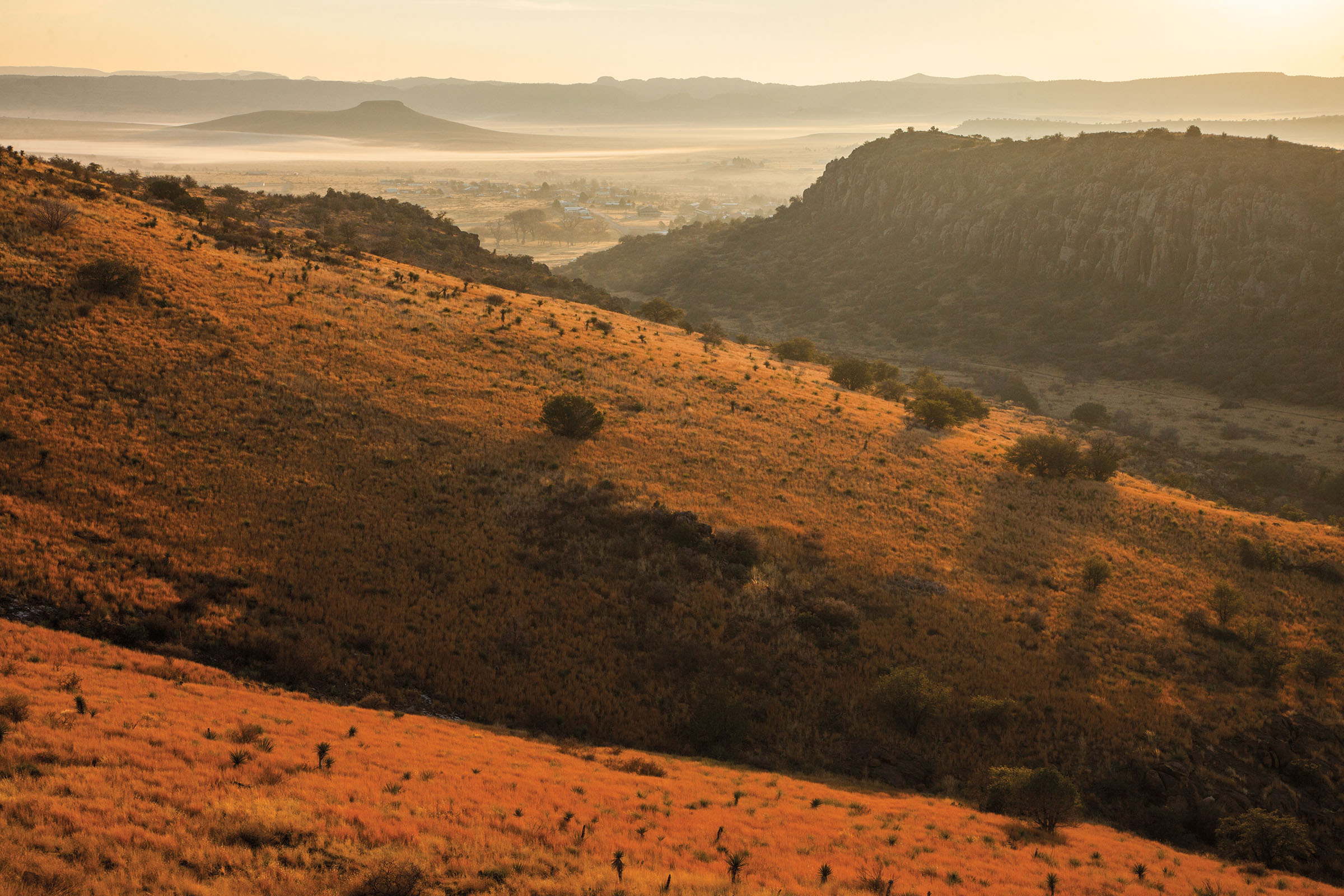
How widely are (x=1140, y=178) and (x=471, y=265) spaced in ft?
336

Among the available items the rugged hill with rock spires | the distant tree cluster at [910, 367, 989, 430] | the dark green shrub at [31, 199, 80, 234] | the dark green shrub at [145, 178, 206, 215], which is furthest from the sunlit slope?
the rugged hill with rock spires

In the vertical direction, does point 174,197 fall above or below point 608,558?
above

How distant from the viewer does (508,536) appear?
2970cm

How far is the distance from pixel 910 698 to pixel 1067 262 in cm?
11571

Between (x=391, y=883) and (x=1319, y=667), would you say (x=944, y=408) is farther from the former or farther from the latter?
(x=391, y=883)

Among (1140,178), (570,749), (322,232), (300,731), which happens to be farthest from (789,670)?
(1140,178)

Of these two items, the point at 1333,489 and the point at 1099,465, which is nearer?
the point at 1099,465

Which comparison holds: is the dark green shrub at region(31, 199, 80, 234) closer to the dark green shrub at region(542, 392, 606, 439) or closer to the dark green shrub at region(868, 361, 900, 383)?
the dark green shrub at region(542, 392, 606, 439)

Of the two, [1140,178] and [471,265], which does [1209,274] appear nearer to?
[1140,178]

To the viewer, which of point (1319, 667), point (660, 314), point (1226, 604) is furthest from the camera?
point (660, 314)

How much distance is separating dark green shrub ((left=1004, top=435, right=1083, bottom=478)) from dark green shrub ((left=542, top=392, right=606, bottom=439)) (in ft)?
89.7

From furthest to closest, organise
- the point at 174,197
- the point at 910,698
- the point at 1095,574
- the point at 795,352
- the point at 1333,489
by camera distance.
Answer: the point at 795,352
the point at 174,197
the point at 1333,489
the point at 1095,574
the point at 910,698

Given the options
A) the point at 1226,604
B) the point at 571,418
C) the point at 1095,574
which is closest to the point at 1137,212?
the point at 1226,604

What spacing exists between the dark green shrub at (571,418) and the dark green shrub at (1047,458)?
2735cm
